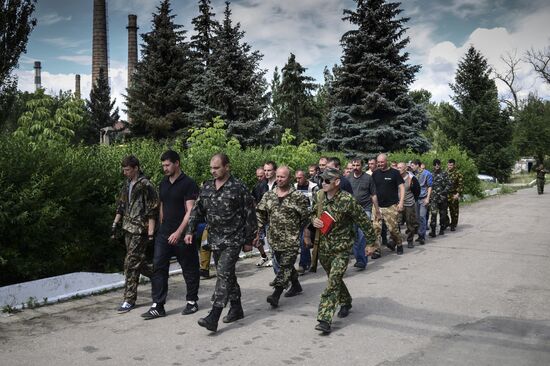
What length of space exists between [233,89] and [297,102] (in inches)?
609

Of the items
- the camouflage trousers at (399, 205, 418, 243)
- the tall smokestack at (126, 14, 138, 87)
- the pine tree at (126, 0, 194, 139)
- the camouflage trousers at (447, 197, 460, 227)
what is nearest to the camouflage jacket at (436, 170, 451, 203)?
the camouflage trousers at (447, 197, 460, 227)

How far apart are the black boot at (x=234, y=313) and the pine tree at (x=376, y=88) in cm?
2639

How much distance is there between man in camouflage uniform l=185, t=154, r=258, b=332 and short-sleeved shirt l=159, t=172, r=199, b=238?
320mm

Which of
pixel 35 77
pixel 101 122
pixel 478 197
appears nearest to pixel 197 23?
pixel 101 122

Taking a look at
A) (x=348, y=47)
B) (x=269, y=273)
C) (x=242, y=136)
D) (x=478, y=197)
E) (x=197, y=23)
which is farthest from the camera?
(x=197, y=23)

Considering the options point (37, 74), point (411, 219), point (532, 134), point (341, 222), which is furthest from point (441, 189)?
point (37, 74)

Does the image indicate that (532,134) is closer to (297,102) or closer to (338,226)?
(297,102)

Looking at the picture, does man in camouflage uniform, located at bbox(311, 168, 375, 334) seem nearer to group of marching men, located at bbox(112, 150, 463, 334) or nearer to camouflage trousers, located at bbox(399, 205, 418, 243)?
group of marching men, located at bbox(112, 150, 463, 334)

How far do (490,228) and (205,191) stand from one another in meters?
11.2

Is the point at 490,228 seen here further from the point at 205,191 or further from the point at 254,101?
the point at 254,101

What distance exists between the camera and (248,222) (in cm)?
598

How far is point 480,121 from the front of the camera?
→ 137 feet

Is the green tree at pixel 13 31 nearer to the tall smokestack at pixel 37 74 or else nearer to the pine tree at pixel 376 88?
the pine tree at pixel 376 88

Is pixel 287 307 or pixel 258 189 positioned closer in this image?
pixel 287 307
